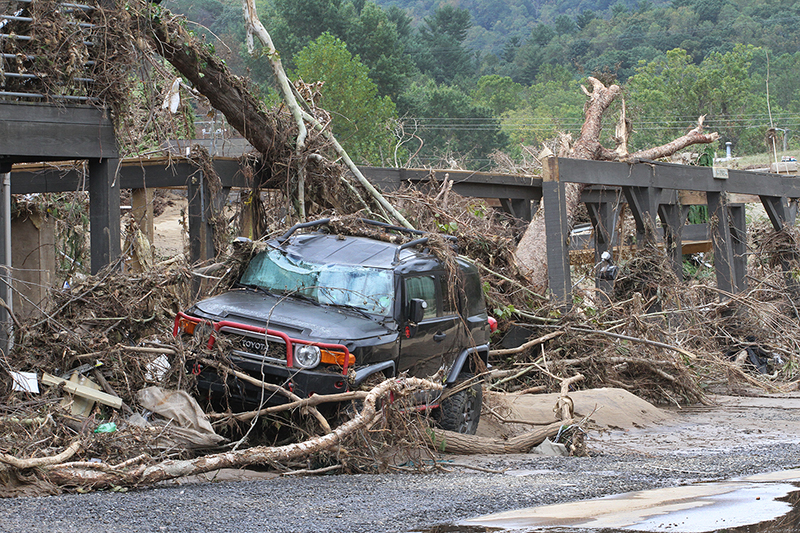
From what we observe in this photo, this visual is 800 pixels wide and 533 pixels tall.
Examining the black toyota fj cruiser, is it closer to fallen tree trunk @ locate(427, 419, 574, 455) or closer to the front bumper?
the front bumper

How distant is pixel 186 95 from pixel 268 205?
2.10 metres

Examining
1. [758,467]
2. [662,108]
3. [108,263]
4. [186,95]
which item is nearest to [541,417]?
[758,467]

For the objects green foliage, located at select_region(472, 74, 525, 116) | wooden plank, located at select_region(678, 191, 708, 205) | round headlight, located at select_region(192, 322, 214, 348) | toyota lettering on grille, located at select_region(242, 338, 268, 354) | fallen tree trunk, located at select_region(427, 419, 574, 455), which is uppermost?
green foliage, located at select_region(472, 74, 525, 116)

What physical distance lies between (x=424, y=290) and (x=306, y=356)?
69.7 inches

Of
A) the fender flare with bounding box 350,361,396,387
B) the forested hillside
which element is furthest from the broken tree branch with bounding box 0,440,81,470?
the forested hillside

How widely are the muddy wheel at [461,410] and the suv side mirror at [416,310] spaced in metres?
1.07

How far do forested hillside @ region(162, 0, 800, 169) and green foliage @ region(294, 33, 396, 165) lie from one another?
90mm

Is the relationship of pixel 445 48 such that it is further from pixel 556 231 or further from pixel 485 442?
pixel 485 442

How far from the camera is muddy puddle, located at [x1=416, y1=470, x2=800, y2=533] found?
4.52m

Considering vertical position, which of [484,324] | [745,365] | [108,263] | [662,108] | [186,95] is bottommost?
[745,365]

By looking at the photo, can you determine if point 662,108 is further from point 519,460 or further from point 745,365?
point 519,460

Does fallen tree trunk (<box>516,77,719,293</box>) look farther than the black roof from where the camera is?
Yes

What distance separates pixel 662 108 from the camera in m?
76.0

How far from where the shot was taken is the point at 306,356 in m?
6.62
